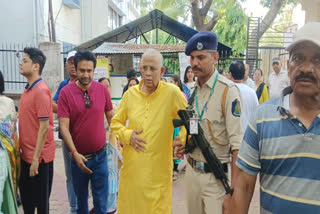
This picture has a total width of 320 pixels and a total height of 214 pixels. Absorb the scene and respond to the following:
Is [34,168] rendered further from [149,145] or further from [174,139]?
[174,139]

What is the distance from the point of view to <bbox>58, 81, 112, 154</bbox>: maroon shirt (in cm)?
311

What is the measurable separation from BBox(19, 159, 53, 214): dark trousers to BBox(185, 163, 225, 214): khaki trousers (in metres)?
1.67

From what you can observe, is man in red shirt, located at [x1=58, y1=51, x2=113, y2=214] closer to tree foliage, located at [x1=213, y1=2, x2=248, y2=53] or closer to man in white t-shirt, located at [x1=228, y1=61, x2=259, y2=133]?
man in white t-shirt, located at [x1=228, y1=61, x2=259, y2=133]

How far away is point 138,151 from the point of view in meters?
2.60

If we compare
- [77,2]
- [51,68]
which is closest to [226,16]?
[77,2]

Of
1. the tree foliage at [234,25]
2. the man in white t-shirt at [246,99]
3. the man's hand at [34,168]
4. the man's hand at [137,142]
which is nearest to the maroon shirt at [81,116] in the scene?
the man's hand at [34,168]

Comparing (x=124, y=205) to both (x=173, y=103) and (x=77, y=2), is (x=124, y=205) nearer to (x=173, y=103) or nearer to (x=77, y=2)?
(x=173, y=103)

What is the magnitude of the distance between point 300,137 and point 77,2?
15.0 m

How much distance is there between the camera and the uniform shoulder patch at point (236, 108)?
7.06ft

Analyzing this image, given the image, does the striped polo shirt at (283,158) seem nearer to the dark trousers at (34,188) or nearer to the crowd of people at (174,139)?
the crowd of people at (174,139)

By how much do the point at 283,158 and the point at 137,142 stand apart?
1.44 metres

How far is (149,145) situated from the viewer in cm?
260

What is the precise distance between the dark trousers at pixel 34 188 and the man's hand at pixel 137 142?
3.83 ft

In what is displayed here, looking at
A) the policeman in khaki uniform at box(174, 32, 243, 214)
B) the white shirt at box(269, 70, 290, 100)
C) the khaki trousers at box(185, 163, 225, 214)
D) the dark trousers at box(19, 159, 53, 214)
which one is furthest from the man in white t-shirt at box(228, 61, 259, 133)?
the white shirt at box(269, 70, 290, 100)
